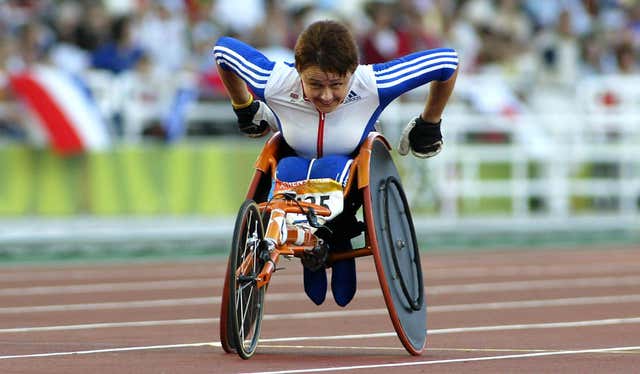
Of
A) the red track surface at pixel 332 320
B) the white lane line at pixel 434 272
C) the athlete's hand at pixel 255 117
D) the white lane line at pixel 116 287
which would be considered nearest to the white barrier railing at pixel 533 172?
the red track surface at pixel 332 320

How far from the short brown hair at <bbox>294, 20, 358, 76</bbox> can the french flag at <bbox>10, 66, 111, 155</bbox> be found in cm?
987

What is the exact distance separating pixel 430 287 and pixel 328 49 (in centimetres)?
632

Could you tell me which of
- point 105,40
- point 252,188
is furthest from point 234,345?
point 105,40

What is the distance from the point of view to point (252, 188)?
8.79 m

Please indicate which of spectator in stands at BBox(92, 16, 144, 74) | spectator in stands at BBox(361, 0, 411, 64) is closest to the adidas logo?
spectator in stands at BBox(92, 16, 144, 74)

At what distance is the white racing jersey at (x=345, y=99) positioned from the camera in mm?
8688

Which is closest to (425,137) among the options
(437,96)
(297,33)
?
(437,96)

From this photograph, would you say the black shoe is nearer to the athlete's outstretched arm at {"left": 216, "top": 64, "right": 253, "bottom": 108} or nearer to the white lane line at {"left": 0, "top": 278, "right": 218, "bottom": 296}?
the athlete's outstretched arm at {"left": 216, "top": 64, "right": 253, "bottom": 108}

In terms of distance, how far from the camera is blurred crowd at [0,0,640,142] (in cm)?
1909

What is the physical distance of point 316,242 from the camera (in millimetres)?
8711

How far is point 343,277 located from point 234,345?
109cm

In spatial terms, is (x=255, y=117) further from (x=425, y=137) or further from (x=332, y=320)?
(x=332, y=320)

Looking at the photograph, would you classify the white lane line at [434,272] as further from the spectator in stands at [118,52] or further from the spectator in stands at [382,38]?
the spectator in stands at [382,38]

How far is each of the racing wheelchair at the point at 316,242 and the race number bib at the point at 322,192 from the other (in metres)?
0.05
